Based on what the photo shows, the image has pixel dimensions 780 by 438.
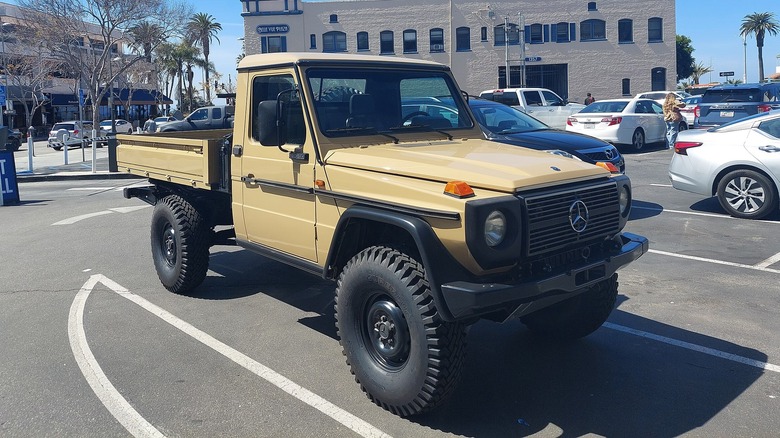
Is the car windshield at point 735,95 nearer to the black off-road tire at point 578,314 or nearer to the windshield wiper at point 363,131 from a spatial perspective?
the black off-road tire at point 578,314

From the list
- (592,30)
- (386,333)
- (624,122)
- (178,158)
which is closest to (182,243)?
(178,158)

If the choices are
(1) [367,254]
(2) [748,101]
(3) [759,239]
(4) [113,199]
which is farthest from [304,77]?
(2) [748,101]

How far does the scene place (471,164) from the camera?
14.5 ft

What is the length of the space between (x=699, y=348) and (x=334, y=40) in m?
44.8

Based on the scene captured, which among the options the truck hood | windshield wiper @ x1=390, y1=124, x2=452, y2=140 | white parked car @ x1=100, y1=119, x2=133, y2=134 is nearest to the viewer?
the truck hood

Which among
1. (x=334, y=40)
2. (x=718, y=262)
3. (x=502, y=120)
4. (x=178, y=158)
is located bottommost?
(x=718, y=262)

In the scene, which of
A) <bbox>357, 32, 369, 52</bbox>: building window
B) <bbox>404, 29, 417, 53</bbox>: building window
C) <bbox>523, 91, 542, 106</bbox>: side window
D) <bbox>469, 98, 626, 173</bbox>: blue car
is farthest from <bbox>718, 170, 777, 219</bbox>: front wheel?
<bbox>357, 32, 369, 52</bbox>: building window

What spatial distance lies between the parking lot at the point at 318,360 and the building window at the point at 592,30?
134 ft

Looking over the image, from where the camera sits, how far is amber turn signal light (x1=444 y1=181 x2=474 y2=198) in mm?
3936

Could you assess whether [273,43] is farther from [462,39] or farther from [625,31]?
[625,31]

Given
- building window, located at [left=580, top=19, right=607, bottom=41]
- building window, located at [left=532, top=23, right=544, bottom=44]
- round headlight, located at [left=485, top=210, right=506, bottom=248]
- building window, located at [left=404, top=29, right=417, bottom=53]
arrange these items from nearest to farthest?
round headlight, located at [left=485, top=210, right=506, bottom=248] < building window, located at [left=580, top=19, right=607, bottom=41] < building window, located at [left=532, top=23, right=544, bottom=44] < building window, located at [left=404, top=29, right=417, bottom=53]

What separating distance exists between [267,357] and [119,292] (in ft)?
8.82

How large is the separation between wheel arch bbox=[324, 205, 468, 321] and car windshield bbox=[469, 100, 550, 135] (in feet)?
17.8

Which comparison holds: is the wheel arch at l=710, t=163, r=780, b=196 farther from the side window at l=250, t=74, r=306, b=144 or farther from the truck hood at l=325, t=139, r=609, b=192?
the side window at l=250, t=74, r=306, b=144
